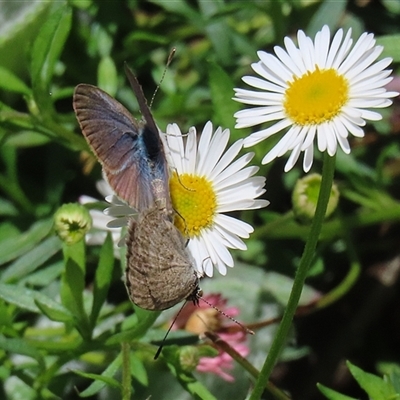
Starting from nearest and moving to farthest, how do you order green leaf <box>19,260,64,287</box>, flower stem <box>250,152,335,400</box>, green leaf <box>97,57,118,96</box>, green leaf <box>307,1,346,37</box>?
flower stem <box>250,152,335,400</box> → green leaf <box>19,260,64,287</box> → green leaf <box>97,57,118,96</box> → green leaf <box>307,1,346,37</box>

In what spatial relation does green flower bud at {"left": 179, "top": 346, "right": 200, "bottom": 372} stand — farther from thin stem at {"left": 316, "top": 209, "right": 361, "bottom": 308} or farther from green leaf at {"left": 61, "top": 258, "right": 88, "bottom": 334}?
thin stem at {"left": 316, "top": 209, "right": 361, "bottom": 308}

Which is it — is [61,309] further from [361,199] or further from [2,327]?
[361,199]

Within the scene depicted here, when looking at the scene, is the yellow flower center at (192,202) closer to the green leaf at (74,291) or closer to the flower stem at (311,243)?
the green leaf at (74,291)

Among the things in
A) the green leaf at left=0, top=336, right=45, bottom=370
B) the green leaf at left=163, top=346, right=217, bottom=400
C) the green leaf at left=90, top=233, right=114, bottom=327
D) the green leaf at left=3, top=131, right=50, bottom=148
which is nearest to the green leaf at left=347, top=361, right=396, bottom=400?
the green leaf at left=163, top=346, right=217, bottom=400

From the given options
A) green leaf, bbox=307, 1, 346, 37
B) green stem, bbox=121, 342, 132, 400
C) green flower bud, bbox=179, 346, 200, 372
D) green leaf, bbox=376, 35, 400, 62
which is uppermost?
green leaf, bbox=307, 1, 346, 37

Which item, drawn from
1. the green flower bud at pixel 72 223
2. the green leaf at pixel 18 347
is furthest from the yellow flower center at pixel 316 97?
the green leaf at pixel 18 347

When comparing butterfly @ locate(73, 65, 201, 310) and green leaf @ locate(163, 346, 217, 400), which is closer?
butterfly @ locate(73, 65, 201, 310)

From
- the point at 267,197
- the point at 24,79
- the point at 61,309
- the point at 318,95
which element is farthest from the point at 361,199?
the point at 24,79
